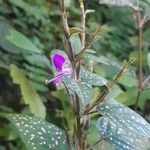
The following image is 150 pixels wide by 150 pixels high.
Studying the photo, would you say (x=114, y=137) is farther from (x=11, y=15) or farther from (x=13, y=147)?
(x=11, y=15)

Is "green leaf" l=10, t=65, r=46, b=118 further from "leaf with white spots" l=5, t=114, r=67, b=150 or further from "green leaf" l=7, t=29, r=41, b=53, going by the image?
"leaf with white spots" l=5, t=114, r=67, b=150

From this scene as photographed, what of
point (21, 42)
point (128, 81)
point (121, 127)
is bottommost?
point (128, 81)

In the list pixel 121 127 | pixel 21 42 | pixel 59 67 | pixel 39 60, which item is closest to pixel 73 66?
pixel 59 67

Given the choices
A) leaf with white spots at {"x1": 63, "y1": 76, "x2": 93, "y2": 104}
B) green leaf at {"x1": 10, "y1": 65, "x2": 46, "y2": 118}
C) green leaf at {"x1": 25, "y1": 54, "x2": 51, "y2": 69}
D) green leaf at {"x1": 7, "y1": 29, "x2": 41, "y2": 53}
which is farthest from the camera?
green leaf at {"x1": 25, "y1": 54, "x2": 51, "y2": 69}

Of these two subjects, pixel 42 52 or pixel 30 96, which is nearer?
pixel 30 96

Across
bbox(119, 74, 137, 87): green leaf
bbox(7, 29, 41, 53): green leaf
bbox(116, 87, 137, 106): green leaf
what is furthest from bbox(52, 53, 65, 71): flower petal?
bbox(119, 74, 137, 87): green leaf

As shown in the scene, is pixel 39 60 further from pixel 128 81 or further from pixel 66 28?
pixel 66 28

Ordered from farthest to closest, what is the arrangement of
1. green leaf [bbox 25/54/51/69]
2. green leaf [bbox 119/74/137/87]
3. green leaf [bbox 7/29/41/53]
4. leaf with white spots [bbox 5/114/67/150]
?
1. green leaf [bbox 119/74/137/87]
2. green leaf [bbox 25/54/51/69]
3. green leaf [bbox 7/29/41/53]
4. leaf with white spots [bbox 5/114/67/150]
